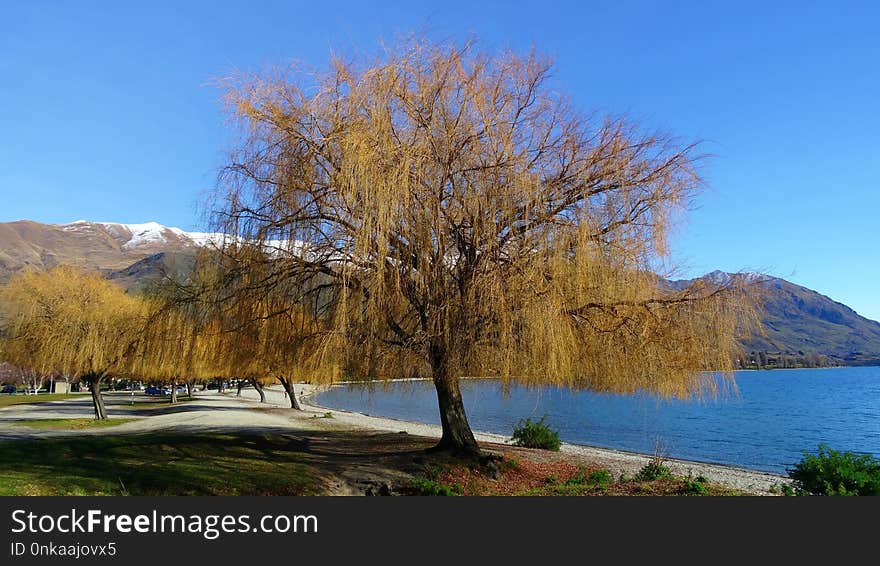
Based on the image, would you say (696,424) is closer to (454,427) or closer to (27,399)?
(454,427)

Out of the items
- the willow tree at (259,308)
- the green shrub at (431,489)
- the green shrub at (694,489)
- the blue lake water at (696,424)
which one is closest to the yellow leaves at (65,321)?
the blue lake water at (696,424)

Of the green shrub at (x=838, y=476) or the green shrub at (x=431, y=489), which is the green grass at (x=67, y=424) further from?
the green shrub at (x=838, y=476)

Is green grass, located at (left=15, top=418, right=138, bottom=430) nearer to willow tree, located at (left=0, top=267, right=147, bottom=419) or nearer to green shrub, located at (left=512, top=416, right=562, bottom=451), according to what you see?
willow tree, located at (left=0, top=267, right=147, bottom=419)

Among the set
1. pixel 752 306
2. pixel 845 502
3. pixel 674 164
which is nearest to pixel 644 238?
pixel 674 164

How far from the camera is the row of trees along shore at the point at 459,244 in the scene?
11.6 m

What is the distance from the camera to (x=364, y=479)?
537 inches

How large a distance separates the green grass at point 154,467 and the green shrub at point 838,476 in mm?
9870

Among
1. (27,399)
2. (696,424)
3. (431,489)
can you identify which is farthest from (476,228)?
(27,399)

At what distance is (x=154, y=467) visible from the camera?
551 inches

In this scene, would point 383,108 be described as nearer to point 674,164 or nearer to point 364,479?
point 674,164

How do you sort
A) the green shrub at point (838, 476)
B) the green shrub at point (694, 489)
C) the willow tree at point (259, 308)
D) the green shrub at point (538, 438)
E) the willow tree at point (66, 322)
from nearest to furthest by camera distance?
the green shrub at point (838, 476)
the green shrub at point (694, 489)
the willow tree at point (259, 308)
the green shrub at point (538, 438)
the willow tree at point (66, 322)

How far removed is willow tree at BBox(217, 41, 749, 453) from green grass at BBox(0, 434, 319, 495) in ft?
10.9

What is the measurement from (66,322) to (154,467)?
18976 millimetres

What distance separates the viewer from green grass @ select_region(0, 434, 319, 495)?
11672 mm
